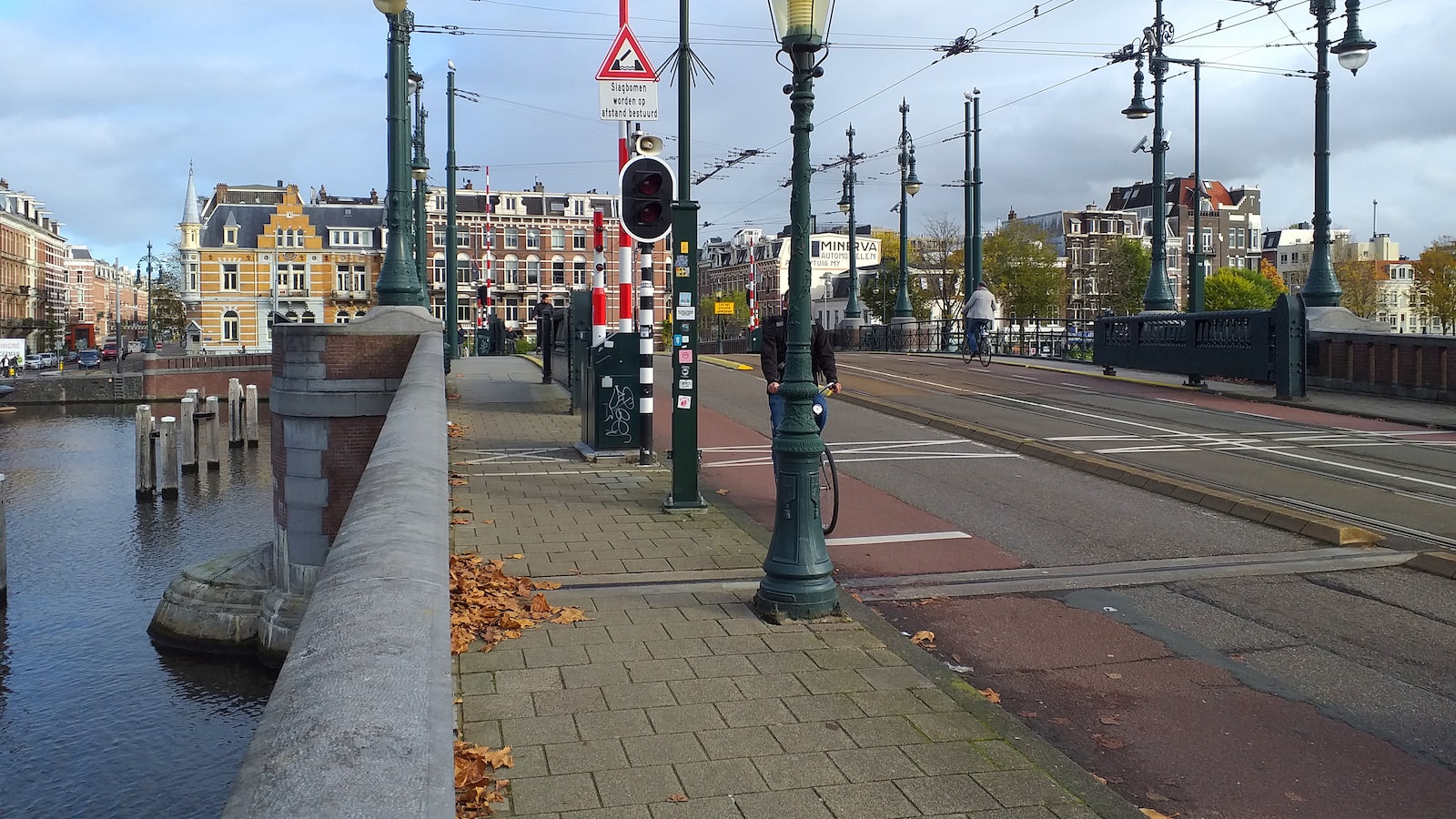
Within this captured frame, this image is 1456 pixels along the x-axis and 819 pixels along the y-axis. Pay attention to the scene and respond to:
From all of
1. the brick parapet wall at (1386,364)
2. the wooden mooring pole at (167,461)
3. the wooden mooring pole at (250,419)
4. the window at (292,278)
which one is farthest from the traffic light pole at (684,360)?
the window at (292,278)

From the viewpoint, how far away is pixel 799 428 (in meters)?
6.48

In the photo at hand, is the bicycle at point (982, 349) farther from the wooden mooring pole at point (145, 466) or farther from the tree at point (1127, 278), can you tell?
the tree at point (1127, 278)

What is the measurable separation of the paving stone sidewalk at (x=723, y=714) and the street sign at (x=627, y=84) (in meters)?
4.83

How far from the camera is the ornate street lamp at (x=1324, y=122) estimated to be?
19203 mm

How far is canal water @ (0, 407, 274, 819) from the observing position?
35.6 ft

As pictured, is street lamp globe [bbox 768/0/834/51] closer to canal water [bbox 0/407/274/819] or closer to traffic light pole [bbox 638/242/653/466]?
traffic light pole [bbox 638/242/653/466]

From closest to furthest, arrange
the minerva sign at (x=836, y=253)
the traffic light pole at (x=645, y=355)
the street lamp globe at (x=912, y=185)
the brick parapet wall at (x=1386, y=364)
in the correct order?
the traffic light pole at (x=645, y=355)
the brick parapet wall at (x=1386, y=364)
the street lamp globe at (x=912, y=185)
the minerva sign at (x=836, y=253)

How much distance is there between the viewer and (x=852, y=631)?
6074mm

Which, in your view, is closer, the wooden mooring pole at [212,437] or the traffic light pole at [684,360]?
the traffic light pole at [684,360]

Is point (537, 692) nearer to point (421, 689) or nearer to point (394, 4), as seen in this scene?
point (421, 689)

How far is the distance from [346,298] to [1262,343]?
83.4 m

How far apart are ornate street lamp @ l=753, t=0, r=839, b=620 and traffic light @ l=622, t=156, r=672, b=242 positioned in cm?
320

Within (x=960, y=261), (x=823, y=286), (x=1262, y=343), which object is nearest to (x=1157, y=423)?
(x=1262, y=343)

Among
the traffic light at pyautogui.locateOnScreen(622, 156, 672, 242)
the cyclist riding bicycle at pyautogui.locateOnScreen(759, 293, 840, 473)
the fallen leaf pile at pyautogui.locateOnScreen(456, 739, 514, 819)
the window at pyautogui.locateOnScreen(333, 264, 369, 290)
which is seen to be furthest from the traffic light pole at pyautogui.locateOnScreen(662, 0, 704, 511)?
the window at pyautogui.locateOnScreen(333, 264, 369, 290)
